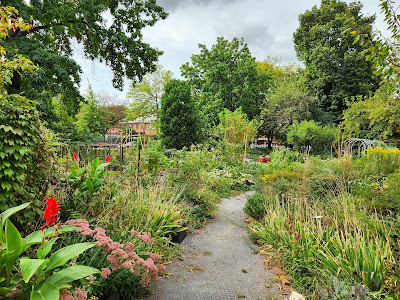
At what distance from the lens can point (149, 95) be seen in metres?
24.5

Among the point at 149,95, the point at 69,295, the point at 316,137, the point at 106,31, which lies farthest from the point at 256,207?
the point at 149,95

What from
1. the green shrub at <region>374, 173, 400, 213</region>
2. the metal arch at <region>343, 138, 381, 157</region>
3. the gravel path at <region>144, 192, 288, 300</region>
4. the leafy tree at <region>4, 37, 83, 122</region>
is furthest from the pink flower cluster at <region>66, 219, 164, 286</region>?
the leafy tree at <region>4, 37, 83, 122</region>

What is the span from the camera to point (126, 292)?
6.63 ft

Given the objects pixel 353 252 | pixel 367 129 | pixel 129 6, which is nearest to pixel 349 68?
pixel 367 129

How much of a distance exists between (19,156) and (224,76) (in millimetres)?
17649

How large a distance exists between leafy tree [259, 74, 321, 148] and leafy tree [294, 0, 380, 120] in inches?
44.7

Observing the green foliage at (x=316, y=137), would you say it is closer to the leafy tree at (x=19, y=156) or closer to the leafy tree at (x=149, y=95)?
the leafy tree at (x=19, y=156)

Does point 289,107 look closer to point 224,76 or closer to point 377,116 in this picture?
point 224,76

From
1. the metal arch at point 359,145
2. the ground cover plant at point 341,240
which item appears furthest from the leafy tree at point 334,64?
the ground cover plant at point 341,240

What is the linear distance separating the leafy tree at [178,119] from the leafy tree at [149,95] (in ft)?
42.9

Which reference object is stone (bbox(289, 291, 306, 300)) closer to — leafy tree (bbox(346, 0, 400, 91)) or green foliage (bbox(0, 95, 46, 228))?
leafy tree (bbox(346, 0, 400, 91))

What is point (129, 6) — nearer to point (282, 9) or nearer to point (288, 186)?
point (282, 9)

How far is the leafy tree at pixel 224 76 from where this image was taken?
1801 centimetres

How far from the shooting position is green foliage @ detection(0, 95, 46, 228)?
6.24ft
